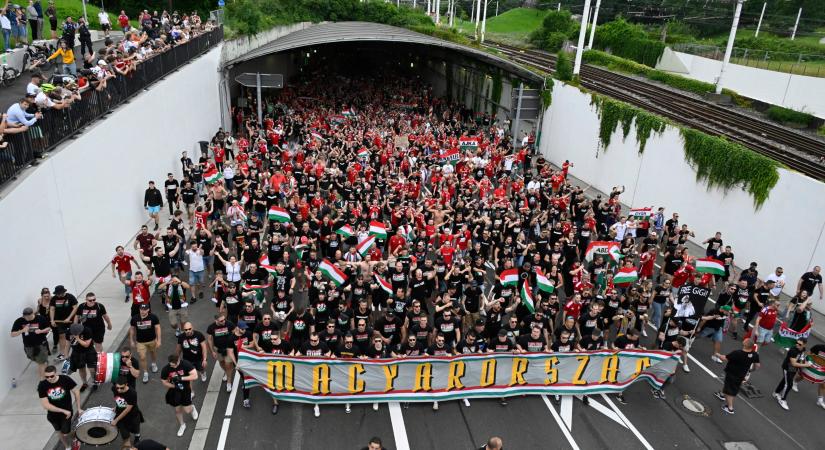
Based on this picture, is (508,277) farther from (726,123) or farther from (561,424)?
(726,123)

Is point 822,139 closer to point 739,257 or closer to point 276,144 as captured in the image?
point 739,257

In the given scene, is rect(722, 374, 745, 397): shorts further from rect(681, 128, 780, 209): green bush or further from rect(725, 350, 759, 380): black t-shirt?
rect(681, 128, 780, 209): green bush

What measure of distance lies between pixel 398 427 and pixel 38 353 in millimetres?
6486

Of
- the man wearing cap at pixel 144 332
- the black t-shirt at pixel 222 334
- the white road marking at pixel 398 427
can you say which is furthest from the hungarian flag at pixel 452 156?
the man wearing cap at pixel 144 332

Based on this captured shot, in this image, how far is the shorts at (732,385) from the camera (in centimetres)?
1020

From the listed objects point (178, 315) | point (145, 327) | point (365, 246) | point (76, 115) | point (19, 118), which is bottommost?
point (178, 315)

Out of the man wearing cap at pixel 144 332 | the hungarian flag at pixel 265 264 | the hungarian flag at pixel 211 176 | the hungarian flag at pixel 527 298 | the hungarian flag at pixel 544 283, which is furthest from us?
the hungarian flag at pixel 211 176

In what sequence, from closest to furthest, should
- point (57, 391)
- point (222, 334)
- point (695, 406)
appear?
1. point (57, 391)
2. point (222, 334)
3. point (695, 406)

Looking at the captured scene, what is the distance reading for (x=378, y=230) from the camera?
1473 cm

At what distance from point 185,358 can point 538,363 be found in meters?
6.16

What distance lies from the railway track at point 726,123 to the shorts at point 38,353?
19675 millimetres

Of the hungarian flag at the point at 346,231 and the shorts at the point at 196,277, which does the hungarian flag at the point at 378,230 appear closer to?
the hungarian flag at the point at 346,231

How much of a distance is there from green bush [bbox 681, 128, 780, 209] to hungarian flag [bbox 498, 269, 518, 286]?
962 cm

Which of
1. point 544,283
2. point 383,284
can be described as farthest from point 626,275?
point 383,284
